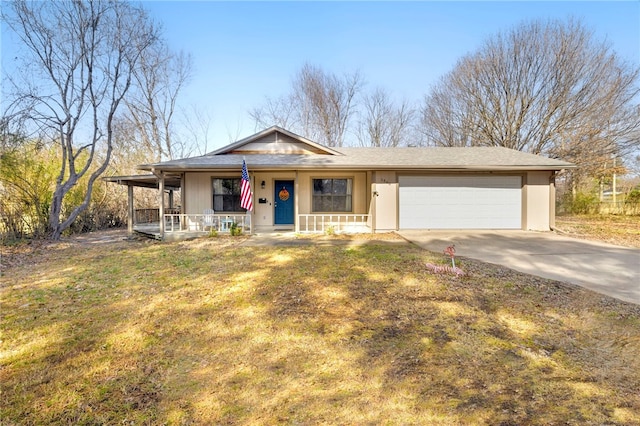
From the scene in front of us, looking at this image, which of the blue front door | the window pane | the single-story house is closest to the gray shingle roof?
the single-story house

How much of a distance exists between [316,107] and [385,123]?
650 cm

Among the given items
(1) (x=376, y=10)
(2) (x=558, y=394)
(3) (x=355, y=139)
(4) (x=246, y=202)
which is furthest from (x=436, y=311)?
(3) (x=355, y=139)

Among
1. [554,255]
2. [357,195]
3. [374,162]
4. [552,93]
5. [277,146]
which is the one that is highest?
[552,93]

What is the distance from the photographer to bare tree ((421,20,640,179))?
757 inches

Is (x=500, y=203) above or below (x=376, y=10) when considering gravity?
below

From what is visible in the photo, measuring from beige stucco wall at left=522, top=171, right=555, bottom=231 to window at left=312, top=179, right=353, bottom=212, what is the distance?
658 cm

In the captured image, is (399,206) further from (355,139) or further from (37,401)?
(355,139)

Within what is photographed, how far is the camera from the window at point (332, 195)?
41.0 feet

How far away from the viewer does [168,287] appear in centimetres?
539

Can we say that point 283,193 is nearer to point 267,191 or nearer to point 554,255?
point 267,191

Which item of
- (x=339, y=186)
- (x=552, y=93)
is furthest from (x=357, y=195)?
(x=552, y=93)

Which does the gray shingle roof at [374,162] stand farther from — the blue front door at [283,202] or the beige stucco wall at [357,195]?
the blue front door at [283,202]

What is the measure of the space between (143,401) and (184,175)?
10.5 meters

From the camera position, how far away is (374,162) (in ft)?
37.7
